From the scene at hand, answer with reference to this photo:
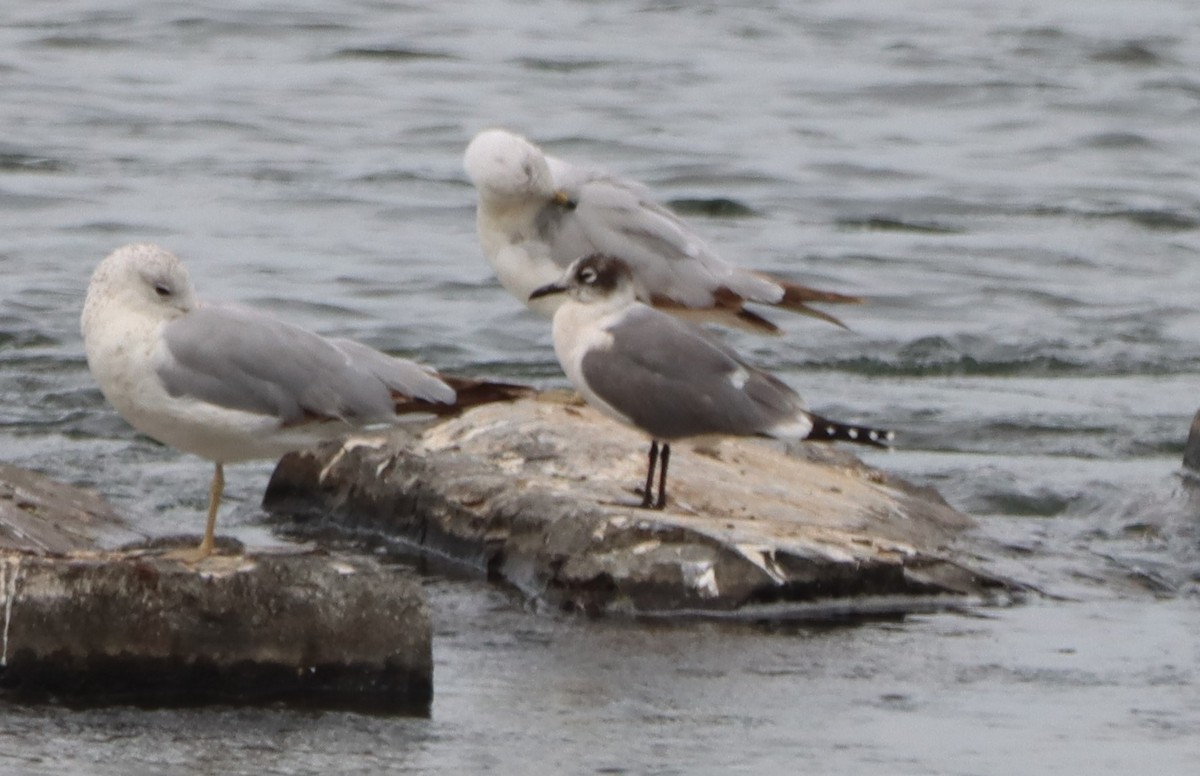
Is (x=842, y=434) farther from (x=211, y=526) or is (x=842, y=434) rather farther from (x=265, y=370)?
(x=211, y=526)

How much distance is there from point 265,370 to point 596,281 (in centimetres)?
126

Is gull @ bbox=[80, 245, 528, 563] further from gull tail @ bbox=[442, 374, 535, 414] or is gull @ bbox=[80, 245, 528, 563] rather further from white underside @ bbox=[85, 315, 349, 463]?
gull tail @ bbox=[442, 374, 535, 414]

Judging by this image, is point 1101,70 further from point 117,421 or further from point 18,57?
point 117,421

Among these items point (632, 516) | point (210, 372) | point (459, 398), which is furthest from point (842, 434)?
point (210, 372)

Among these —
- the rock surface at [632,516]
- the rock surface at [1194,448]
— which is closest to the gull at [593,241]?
the rock surface at [632,516]

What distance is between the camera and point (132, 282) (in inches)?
231

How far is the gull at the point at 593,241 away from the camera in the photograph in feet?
28.1

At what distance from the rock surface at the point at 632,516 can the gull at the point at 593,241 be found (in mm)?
744

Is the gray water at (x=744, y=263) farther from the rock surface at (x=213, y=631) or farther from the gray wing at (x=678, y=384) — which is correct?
the gray wing at (x=678, y=384)

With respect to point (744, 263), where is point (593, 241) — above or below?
above

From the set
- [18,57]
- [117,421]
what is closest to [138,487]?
[117,421]

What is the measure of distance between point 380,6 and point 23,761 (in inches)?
721

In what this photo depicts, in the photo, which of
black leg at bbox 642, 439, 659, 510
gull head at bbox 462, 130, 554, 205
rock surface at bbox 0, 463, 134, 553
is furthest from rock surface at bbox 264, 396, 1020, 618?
gull head at bbox 462, 130, 554, 205

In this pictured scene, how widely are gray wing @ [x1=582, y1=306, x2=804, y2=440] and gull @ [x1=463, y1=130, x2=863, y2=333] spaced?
154 centimetres
